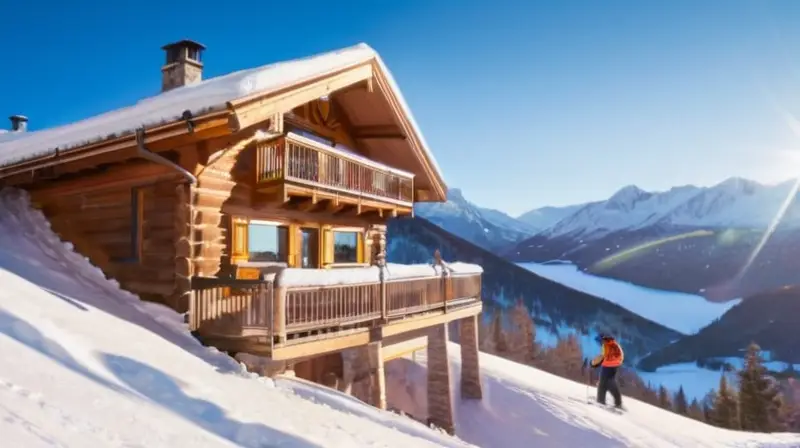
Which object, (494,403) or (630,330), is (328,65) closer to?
(494,403)

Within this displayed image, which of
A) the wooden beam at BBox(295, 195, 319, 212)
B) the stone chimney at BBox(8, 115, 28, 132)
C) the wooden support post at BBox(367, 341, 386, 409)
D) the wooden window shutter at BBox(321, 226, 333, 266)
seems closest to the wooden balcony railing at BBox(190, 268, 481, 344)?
the wooden support post at BBox(367, 341, 386, 409)

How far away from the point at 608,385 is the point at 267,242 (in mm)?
11144

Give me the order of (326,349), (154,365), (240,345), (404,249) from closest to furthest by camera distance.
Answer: (154,365)
(240,345)
(326,349)
(404,249)

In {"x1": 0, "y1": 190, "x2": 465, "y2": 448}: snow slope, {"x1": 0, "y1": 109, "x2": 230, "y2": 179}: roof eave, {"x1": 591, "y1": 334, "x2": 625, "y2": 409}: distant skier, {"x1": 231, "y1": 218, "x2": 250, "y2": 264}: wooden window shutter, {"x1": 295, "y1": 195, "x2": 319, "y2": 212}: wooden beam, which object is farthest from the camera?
{"x1": 591, "y1": 334, "x2": 625, "y2": 409}: distant skier

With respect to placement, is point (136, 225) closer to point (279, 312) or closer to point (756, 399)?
point (279, 312)

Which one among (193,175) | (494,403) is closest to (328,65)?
(193,175)

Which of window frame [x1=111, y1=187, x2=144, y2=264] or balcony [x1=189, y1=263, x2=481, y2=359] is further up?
window frame [x1=111, y1=187, x2=144, y2=264]

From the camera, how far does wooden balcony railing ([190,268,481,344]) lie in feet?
28.8

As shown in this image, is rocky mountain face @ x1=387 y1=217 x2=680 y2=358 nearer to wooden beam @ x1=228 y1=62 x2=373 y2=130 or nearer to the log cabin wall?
wooden beam @ x1=228 y1=62 x2=373 y2=130

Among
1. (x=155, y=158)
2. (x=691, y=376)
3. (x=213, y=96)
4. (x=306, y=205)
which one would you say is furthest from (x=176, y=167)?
(x=691, y=376)

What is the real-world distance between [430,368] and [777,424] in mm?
39104

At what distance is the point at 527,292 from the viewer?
120m

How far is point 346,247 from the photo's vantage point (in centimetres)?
1595

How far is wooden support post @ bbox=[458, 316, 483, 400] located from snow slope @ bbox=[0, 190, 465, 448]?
333 inches
